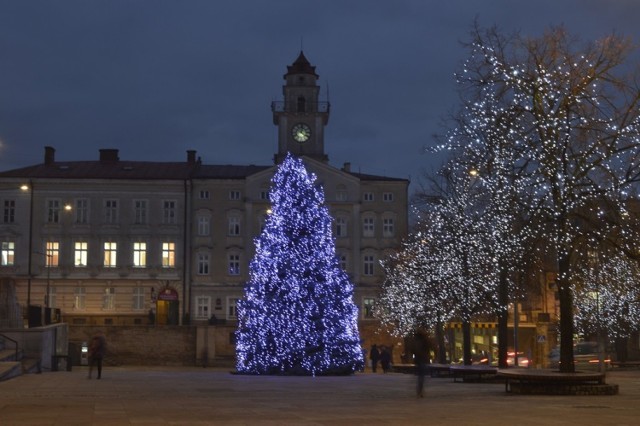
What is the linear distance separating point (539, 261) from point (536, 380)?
8.07m

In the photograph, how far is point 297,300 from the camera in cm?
3969

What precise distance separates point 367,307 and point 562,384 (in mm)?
50529

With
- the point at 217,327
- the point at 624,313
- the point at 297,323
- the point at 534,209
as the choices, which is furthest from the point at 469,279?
the point at 217,327

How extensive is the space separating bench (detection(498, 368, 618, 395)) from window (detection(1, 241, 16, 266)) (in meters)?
55.5

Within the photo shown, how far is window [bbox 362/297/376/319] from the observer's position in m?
73.4

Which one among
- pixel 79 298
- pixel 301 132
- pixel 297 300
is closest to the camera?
pixel 297 300

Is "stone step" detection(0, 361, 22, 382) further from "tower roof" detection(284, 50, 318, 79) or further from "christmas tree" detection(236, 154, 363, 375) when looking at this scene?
"tower roof" detection(284, 50, 318, 79)

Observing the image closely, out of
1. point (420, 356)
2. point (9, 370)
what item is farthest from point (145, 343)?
point (420, 356)

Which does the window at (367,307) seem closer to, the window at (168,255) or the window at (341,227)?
the window at (341,227)

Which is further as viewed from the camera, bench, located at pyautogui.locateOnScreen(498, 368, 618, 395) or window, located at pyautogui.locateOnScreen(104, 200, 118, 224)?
window, located at pyautogui.locateOnScreen(104, 200, 118, 224)

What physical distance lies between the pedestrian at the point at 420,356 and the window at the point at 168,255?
51.5 metres

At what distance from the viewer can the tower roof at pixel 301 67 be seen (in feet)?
261

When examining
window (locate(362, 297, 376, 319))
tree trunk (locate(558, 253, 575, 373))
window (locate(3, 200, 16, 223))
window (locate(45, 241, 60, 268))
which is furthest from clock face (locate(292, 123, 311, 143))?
tree trunk (locate(558, 253, 575, 373))

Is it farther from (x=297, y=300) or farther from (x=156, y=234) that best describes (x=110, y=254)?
(x=297, y=300)
